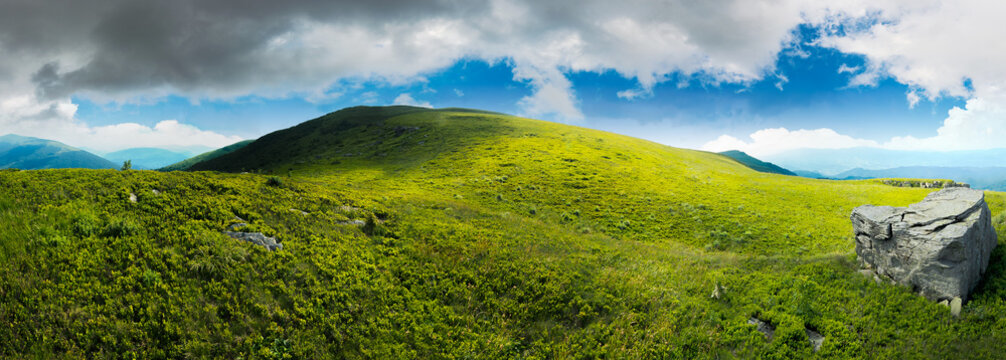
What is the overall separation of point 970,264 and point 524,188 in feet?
97.2

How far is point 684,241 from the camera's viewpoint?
2753 centimetres

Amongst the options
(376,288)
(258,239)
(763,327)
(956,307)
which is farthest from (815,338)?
(258,239)

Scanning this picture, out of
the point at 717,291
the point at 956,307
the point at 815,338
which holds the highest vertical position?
the point at 956,307

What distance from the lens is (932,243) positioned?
12289 millimetres

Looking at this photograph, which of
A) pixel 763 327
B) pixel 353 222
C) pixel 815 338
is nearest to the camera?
pixel 815 338

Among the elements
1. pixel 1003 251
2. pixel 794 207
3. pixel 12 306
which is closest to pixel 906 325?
pixel 1003 251

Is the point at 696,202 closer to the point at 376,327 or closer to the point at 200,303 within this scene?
the point at 376,327

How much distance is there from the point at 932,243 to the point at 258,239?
23.9 meters

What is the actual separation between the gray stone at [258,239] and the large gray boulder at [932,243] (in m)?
23.0

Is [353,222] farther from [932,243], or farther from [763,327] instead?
[932,243]

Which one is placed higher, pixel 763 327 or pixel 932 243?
pixel 932 243

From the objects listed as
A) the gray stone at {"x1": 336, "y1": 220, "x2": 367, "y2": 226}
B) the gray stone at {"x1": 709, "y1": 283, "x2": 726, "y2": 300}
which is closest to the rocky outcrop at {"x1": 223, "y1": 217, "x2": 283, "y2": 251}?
the gray stone at {"x1": 336, "y1": 220, "x2": 367, "y2": 226}

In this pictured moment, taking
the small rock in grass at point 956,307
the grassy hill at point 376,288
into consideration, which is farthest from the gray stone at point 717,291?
the small rock in grass at point 956,307

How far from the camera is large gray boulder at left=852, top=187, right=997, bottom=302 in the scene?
1191cm
